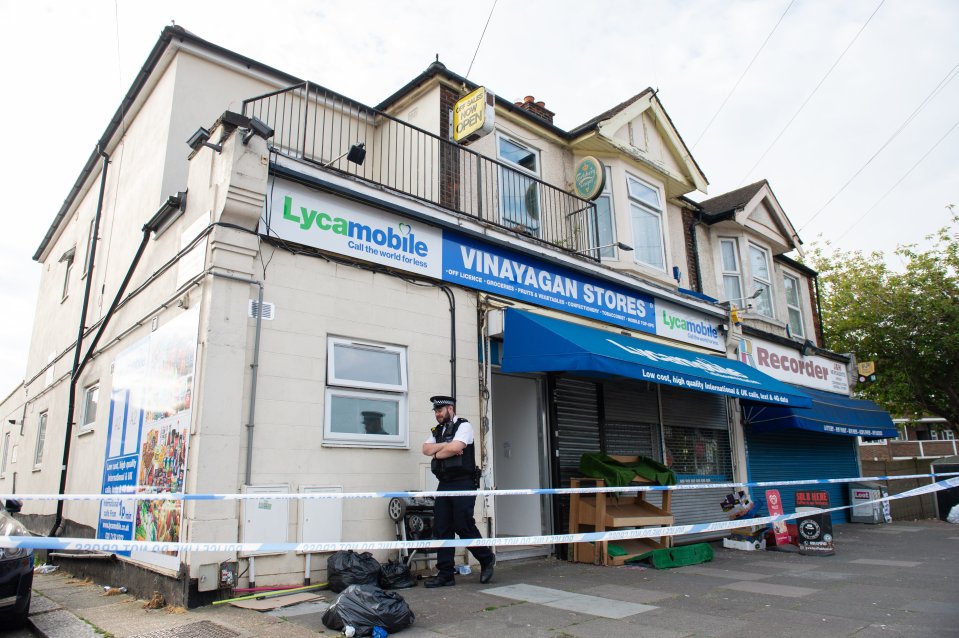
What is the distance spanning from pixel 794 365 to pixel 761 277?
88.5 inches

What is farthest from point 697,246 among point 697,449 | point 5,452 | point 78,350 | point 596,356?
point 5,452

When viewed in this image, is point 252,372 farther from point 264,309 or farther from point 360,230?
point 360,230

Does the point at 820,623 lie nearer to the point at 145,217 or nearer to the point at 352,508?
the point at 352,508

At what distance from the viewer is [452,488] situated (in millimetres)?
6461

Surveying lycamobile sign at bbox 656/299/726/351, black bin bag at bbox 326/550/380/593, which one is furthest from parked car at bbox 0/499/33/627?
lycamobile sign at bbox 656/299/726/351

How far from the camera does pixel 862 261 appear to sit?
87.7 feet

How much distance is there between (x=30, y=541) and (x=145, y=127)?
25.3 feet

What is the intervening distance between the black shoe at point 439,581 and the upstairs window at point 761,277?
11319 mm

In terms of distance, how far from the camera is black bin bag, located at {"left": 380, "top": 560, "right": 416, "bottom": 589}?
19.9 ft

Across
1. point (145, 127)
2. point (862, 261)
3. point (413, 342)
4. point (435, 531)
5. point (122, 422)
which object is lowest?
point (435, 531)

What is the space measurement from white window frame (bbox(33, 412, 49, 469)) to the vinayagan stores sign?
892 cm

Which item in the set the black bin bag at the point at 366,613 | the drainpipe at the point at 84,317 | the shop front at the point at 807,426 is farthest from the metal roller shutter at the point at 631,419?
the drainpipe at the point at 84,317

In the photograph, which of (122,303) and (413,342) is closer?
(413,342)

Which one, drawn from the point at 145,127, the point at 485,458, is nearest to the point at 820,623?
the point at 485,458
